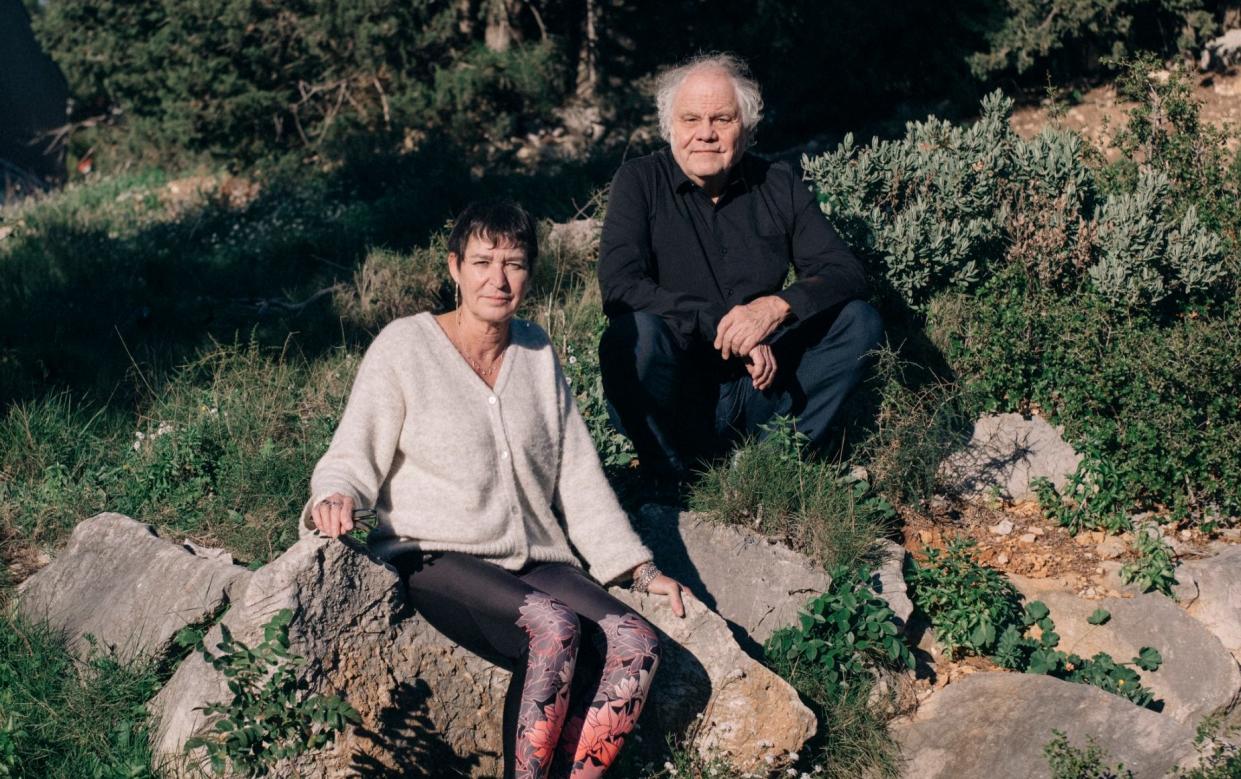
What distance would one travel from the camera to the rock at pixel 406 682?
3133 mm

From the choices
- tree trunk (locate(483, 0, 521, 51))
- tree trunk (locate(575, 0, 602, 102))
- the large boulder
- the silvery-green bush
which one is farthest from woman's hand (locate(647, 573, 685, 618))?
tree trunk (locate(483, 0, 521, 51))

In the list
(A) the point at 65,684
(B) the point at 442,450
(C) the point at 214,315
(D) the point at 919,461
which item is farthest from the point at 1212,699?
(C) the point at 214,315

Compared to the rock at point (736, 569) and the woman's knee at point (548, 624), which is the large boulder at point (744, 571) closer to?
the rock at point (736, 569)

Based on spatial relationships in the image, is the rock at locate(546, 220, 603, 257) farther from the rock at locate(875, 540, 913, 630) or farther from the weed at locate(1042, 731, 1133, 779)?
the weed at locate(1042, 731, 1133, 779)

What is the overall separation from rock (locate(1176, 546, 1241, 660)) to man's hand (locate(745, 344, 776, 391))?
1.81 m

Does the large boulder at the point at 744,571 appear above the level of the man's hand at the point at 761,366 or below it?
below

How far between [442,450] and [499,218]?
2.35 ft

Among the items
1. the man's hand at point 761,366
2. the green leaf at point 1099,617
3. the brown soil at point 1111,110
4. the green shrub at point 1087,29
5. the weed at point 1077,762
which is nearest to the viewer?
the weed at point 1077,762

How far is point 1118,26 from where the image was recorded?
8.47 metres

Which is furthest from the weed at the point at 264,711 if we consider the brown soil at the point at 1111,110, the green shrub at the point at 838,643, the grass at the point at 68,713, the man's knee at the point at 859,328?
the brown soil at the point at 1111,110

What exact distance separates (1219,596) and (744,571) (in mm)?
1817

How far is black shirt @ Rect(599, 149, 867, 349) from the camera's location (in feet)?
14.2

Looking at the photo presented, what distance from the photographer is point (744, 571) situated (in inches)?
163

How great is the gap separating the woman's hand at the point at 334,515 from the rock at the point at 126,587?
81cm
